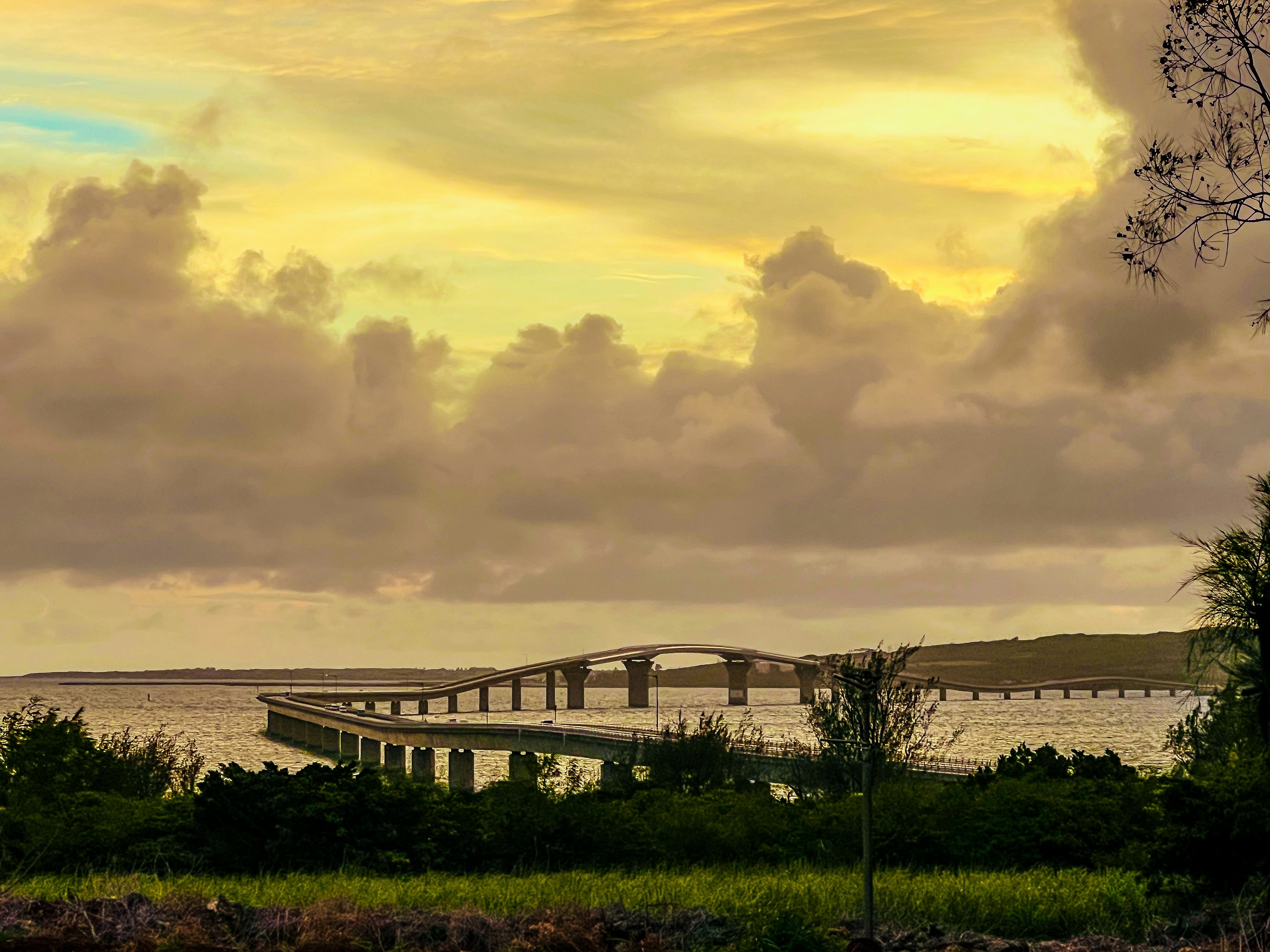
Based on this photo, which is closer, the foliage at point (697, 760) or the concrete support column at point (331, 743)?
the foliage at point (697, 760)

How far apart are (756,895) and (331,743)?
533 ft

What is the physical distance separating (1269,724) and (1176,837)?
244cm

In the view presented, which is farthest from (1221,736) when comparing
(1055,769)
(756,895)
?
(756,895)

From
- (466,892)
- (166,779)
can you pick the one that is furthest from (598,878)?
(166,779)

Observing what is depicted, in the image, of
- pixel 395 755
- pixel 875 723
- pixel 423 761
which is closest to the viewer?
pixel 875 723

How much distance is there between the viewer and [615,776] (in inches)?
2564

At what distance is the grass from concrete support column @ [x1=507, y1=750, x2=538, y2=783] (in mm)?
21442

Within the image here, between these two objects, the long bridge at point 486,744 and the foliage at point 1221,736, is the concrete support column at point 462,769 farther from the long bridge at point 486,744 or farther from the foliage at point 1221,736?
the foliage at point 1221,736

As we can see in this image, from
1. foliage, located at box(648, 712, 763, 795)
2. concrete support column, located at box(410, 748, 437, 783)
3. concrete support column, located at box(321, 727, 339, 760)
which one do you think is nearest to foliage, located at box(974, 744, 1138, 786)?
foliage, located at box(648, 712, 763, 795)

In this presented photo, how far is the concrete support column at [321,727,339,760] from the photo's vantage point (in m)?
177

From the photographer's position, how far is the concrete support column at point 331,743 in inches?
6954

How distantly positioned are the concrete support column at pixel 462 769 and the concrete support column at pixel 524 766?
5466 centimetres

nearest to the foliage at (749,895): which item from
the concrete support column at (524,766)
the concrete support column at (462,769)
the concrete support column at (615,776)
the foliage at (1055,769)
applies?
the foliage at (1055,769)

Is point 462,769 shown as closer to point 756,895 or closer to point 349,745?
point 349,745
